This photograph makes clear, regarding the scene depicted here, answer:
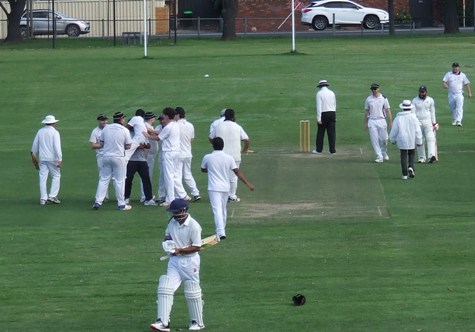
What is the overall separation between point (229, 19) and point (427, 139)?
37.5 meters

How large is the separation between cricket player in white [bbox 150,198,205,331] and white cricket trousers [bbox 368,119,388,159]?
16.9m

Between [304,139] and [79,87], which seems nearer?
[304,139]

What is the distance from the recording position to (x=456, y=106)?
39.4 meters

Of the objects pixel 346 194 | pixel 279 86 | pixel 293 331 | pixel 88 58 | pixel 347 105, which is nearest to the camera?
pixel 293 331

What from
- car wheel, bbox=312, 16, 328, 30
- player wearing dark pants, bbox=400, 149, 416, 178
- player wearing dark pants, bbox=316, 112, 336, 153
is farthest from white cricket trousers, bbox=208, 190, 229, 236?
car wheel, bbox=312, 16, 328, 30

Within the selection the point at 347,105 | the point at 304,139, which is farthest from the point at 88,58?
the point at 304,139

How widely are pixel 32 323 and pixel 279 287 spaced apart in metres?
3.95

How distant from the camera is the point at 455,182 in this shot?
94.4 ft

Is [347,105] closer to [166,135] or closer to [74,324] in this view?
[166,135]

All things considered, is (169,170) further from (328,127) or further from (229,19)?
(229,19)

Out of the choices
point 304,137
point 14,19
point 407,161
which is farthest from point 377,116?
point 14,19

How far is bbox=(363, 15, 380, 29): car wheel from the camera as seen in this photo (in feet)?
246

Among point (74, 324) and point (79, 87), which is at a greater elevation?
point (79, 87)

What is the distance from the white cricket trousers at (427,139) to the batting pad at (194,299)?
649 inches
